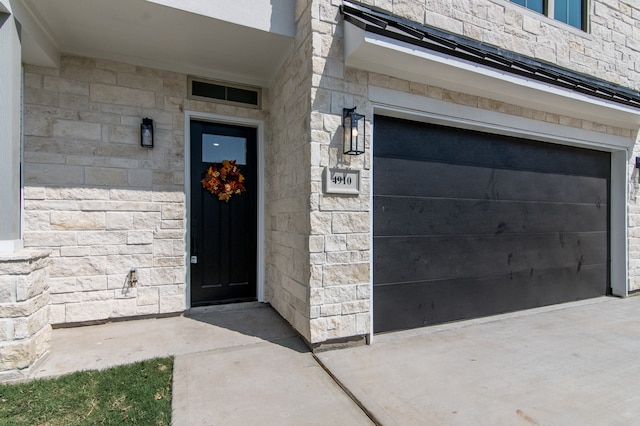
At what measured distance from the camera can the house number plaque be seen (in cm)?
305

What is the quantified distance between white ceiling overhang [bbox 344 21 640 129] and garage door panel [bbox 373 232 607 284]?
1747 mm

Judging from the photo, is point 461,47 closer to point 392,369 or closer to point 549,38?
point 549,38

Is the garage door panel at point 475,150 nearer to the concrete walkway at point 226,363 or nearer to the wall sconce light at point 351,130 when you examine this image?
the wall sconce light at point 351,130

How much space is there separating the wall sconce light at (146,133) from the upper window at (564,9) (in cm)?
499

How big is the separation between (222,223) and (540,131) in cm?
445

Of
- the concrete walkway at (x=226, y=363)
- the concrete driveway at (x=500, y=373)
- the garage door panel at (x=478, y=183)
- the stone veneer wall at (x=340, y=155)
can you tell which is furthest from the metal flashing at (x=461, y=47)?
the concrete walkway at (x=226, y=363)

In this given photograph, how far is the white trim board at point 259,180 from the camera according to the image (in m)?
3.95

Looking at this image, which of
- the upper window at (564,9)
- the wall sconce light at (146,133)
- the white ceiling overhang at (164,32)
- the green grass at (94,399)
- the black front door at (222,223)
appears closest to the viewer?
the green grass at (94,399)

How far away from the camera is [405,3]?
3.50 m

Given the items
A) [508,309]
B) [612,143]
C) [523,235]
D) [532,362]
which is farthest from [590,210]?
[532,362]

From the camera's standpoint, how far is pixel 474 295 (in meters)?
4.00

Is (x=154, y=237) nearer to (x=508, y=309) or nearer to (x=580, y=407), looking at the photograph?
(x=580, y=407)

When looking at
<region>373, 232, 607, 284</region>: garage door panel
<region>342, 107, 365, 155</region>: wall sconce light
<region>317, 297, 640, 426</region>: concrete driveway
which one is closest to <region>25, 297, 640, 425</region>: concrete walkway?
<region>317, 297, 640, 426</region>: concrete driveway

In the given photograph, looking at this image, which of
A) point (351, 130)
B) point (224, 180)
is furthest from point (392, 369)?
point (224, 180)
